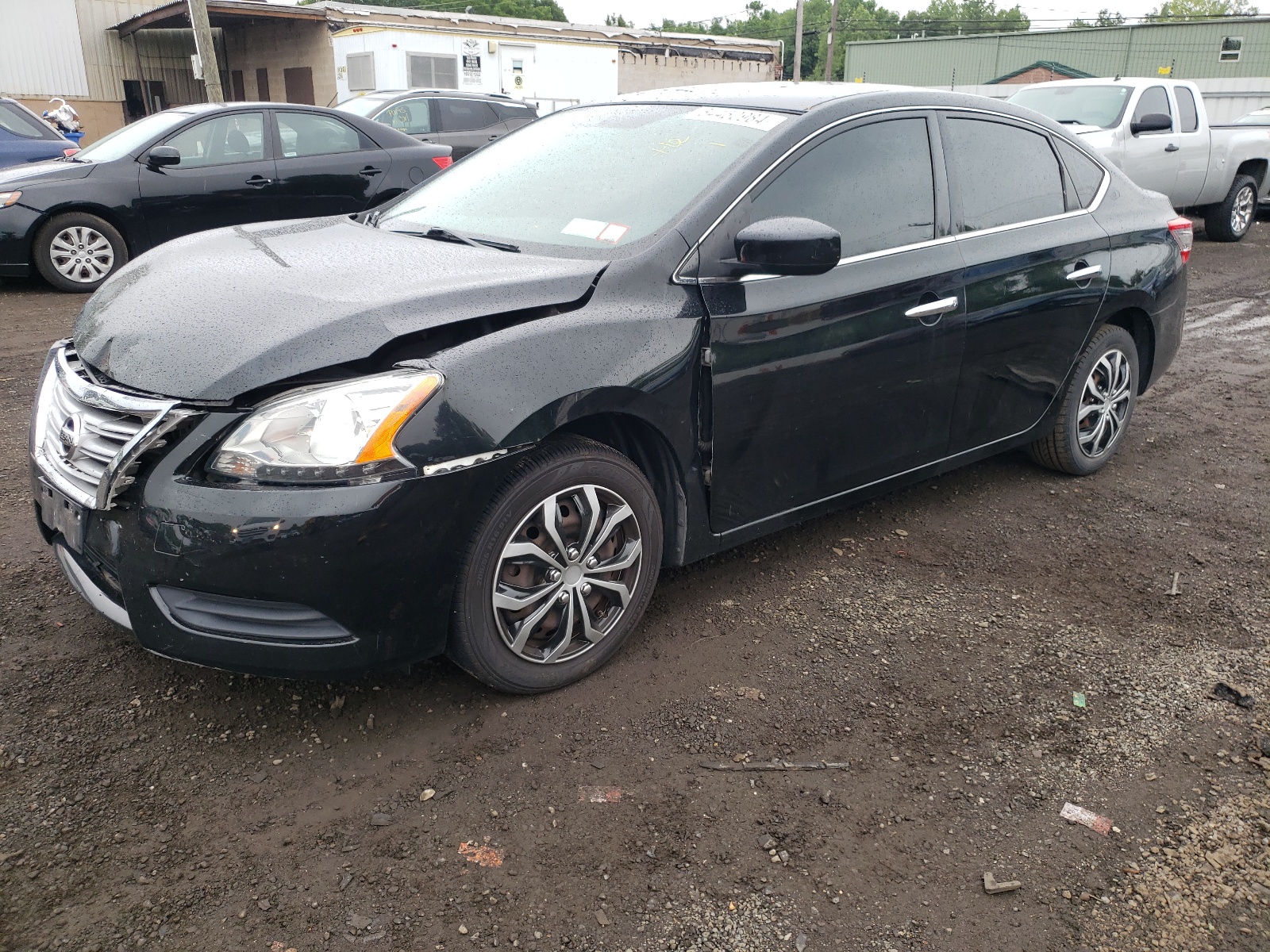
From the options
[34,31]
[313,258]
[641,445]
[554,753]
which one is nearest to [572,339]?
[641,445]

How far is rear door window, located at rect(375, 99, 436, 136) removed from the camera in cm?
1168

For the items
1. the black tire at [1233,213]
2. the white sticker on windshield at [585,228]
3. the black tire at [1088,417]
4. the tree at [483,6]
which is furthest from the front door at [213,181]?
the tree at [483,6]

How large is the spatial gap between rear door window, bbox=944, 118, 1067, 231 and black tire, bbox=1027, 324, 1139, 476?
2.28ft

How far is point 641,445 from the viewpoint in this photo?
303 centimetres

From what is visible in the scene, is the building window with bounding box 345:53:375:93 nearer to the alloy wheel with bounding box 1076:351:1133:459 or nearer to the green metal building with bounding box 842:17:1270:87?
the green metal building with bounding box 842:17:1270:87

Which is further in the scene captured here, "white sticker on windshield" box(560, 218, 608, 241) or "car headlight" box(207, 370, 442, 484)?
"white sticker on windshield" box(560, 218, 608, 241)

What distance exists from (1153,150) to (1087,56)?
38.2 m

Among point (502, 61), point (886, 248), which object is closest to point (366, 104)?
point (886, 248)

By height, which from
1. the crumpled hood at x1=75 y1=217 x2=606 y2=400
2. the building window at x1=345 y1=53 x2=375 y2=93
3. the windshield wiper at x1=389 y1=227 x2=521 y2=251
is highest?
the building window at x1=345 y1=53 x2=375 y2=93

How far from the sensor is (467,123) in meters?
12.4

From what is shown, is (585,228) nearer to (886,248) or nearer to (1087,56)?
(886,248)

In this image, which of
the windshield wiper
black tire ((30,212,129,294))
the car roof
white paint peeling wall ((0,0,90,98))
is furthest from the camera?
white paint peeling wall ((0,0,90,98))

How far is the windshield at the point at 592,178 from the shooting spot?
320cm

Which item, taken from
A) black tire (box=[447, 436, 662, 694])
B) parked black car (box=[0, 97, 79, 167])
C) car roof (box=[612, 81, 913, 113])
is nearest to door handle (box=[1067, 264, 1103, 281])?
car roof (box=[612, 81, 913, 113])
